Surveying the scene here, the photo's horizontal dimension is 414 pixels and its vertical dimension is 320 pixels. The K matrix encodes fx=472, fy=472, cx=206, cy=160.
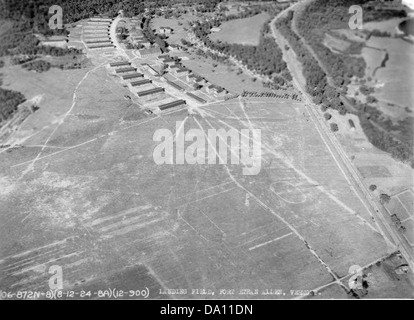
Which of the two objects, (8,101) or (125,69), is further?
(125,69)

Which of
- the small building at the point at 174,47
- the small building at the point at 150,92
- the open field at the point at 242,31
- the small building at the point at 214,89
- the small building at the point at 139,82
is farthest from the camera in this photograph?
the open field at the point at 242,31

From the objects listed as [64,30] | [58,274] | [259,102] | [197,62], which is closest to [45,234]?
[58,274]

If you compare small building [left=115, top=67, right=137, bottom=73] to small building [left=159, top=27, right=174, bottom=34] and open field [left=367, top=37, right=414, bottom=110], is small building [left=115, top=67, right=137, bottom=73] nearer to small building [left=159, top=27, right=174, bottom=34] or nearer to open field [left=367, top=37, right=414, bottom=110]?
small building [left=159, top=27, right=174, bottom=34]

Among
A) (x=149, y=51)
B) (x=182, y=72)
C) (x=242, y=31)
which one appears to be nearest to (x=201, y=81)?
(x=182, y=72)

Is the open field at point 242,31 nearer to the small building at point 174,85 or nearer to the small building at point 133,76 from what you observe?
the small building at point 174,85

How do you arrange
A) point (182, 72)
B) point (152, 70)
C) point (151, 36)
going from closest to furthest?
point (182, 72) < point (152, 70) < point (151, 36)

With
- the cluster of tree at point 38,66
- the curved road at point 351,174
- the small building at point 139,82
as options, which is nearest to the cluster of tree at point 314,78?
the curved road at point 351,174

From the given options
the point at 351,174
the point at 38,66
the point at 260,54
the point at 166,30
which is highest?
the point at 260,54

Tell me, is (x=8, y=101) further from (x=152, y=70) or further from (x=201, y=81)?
(x=201, y=81)
